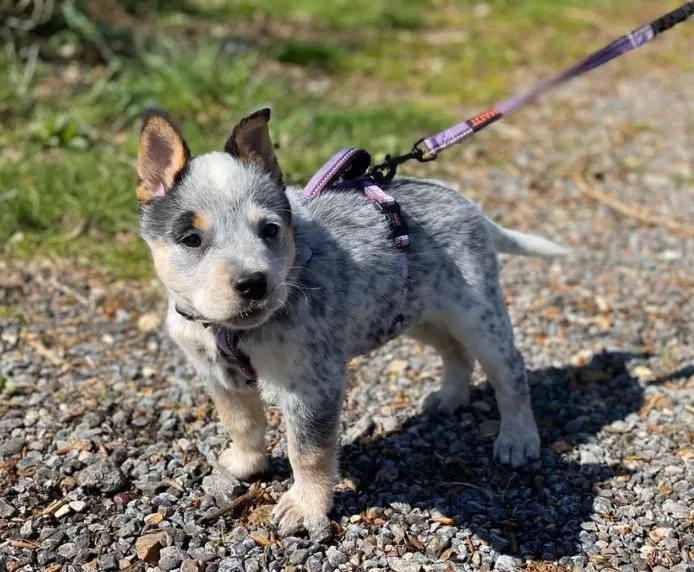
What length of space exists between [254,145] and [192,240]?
0.48 meters

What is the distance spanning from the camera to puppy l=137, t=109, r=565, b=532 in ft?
10.9

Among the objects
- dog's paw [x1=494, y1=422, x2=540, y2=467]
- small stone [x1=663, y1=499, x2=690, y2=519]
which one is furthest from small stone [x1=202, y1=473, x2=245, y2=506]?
small stone [x1=663, y1=499, x2=690, y2=519]

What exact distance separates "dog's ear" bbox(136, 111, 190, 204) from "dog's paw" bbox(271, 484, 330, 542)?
1.44 m

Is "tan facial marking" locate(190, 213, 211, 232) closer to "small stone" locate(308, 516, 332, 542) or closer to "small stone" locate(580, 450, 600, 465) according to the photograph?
"small stone" locate(308, 516, 332, 542)

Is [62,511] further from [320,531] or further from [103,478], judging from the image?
[320,531]

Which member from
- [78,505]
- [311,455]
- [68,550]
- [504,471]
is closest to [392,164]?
[311,455]

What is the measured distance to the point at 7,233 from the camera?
644cm

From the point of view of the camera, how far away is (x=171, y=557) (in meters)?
3.62

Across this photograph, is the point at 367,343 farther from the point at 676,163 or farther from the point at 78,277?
the point at 676,163

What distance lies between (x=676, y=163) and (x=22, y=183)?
6.01 metres

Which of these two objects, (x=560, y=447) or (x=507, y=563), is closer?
(x=507, y=563)

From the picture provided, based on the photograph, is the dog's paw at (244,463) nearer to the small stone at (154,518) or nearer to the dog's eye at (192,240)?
the small stone at (154,518)

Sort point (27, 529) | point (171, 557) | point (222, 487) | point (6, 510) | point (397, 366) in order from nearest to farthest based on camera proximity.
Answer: point (171, 557) → point (27, 529) → point (6, 510) → point (222, 487) → point (397, 366)

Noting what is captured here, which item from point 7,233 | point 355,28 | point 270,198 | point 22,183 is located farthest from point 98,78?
point 270,198
